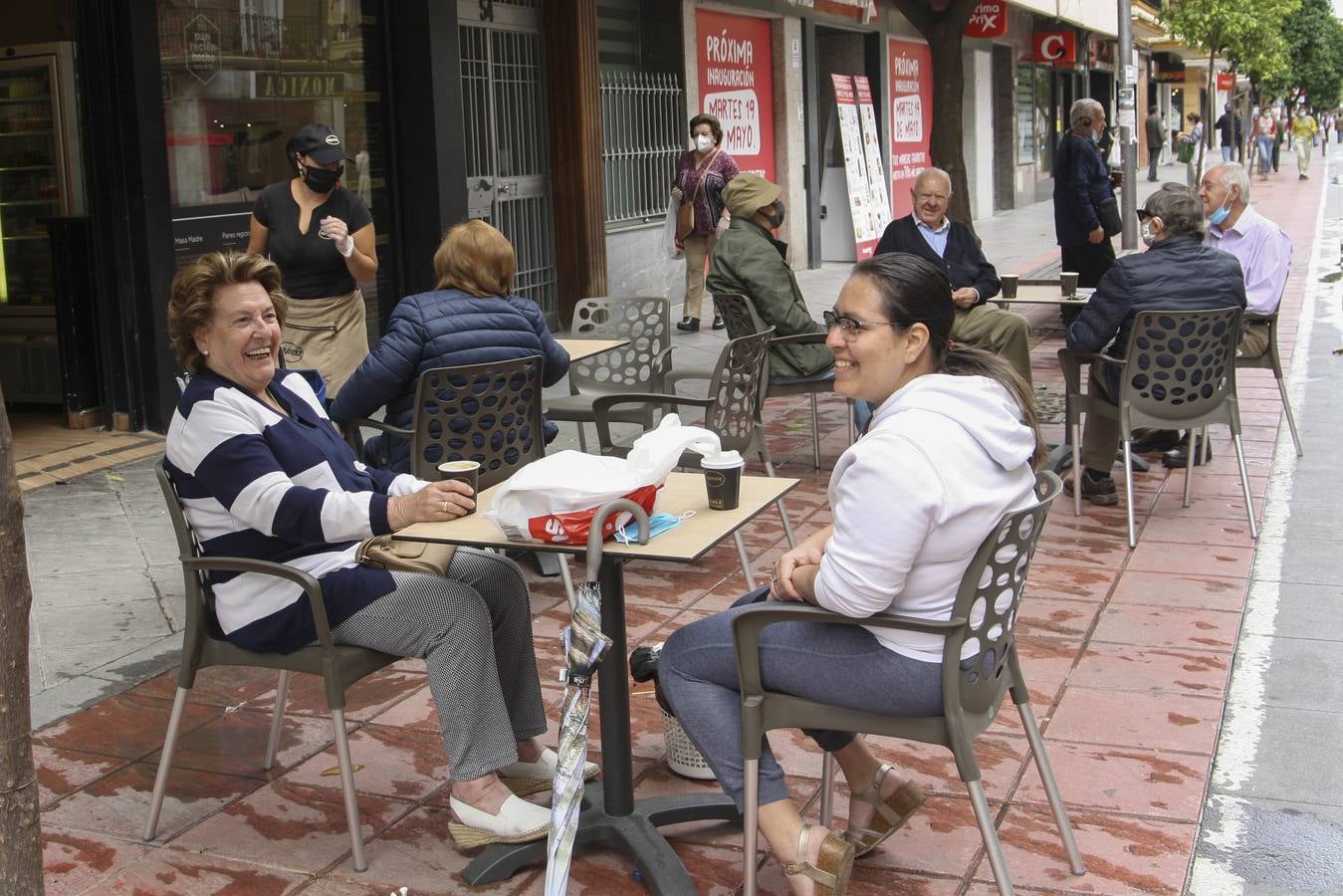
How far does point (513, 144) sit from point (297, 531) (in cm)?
882

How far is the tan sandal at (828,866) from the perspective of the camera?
3.02m

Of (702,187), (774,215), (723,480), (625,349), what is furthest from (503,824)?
(702,187)

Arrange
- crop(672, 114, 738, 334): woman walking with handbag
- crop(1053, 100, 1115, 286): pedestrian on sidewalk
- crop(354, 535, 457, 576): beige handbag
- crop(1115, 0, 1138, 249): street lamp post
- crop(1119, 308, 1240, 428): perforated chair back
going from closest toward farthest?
crop(354, 535, 457, 576): beige handbag → crop(1119, 308, 1240, 428): perforated chair back → crop(1053, 100, 1115, 286): pedestrian on sidewalk → crop(672, 114, 738, 334): woman walking with handbag → crop(1115, 0, 1138, 249): street lamp post

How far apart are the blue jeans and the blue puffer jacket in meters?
2.07

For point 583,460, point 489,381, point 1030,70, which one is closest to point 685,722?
point 583,460

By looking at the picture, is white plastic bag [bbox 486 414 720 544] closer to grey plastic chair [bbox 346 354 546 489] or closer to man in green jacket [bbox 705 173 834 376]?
grey plastic chair [bbox 346 354 546 489]

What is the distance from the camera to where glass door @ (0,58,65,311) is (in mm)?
8391

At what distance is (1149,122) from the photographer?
120ft

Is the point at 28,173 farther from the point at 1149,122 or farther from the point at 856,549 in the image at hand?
the point at 1149,122

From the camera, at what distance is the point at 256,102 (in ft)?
30.0

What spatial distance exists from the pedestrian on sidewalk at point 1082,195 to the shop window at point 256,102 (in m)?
4.91

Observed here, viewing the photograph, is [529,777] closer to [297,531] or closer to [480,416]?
[297,531]

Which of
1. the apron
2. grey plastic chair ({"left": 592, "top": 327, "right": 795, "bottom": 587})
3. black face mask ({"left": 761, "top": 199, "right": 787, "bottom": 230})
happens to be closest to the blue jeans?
grey plastic chair ({"left": 592, "top": 327, "right": 795, "bottom": 587})

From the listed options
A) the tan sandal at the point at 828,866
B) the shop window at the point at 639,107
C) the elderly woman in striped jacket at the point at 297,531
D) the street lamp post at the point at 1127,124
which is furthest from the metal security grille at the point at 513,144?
the street lamp post at the point at 1127,124
